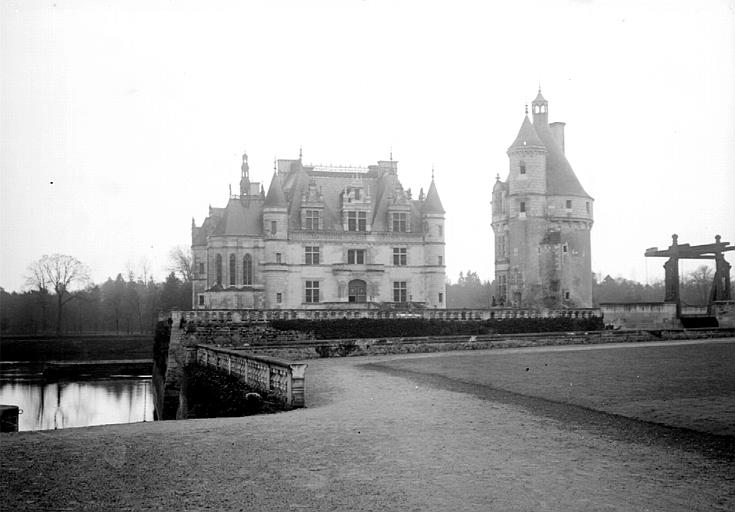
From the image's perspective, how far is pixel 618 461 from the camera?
8562 mm

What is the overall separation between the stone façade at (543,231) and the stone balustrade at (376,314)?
516cm

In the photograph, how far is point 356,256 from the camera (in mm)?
49656

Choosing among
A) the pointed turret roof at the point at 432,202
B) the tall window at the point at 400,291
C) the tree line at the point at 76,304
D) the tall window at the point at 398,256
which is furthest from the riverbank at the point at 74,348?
the pointed turret roof at the point at 432,202

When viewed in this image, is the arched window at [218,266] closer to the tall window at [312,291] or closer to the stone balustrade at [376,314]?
the tall window at [312,291]

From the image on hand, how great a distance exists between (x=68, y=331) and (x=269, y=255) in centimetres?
4691

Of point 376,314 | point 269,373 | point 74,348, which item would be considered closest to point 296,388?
point 269,373

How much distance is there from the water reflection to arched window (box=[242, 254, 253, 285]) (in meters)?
8.84

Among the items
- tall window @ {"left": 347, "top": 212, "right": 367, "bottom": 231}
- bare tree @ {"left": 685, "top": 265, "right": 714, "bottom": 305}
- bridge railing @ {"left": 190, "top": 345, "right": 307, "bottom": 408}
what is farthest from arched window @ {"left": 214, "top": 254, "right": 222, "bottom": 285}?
bare tree @ {"left": 685, "top": 265, "right": 714, "bottom": 305}

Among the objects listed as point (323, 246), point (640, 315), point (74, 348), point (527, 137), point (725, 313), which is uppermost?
point (527, 137)

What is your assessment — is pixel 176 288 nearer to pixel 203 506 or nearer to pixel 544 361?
pixel 544 361

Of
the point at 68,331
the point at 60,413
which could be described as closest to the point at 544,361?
the point at 60,413

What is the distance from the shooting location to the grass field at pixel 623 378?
11.8 metres

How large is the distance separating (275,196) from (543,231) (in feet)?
58.6

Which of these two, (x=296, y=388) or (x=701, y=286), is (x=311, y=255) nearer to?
(x=296, y=388)
